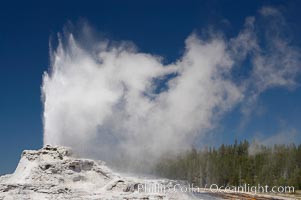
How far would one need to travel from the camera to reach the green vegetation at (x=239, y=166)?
83562mm

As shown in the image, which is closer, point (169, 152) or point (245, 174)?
point (245, 174)

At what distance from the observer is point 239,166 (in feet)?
287

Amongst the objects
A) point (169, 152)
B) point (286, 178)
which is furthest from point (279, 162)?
point (169, 152)

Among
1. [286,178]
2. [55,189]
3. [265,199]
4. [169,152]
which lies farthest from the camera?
[169,152]

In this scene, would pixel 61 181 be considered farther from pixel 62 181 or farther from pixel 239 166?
pixel 239 166

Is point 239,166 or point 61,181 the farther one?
point 239,166

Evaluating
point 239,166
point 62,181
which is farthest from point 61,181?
point 239,166

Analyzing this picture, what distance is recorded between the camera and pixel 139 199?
2269 centimetres

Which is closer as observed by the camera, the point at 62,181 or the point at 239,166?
the point at 62,181

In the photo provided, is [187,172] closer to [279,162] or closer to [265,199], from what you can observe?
[279,162]

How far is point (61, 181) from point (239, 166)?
6907cm

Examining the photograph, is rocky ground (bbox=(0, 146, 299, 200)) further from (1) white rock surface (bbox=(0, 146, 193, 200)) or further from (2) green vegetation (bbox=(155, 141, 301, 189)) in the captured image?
(2) green vegetation (bbox=(155, 141, 301, 189))

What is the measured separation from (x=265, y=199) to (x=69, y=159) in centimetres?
3842

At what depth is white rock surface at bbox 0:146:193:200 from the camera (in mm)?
21547
